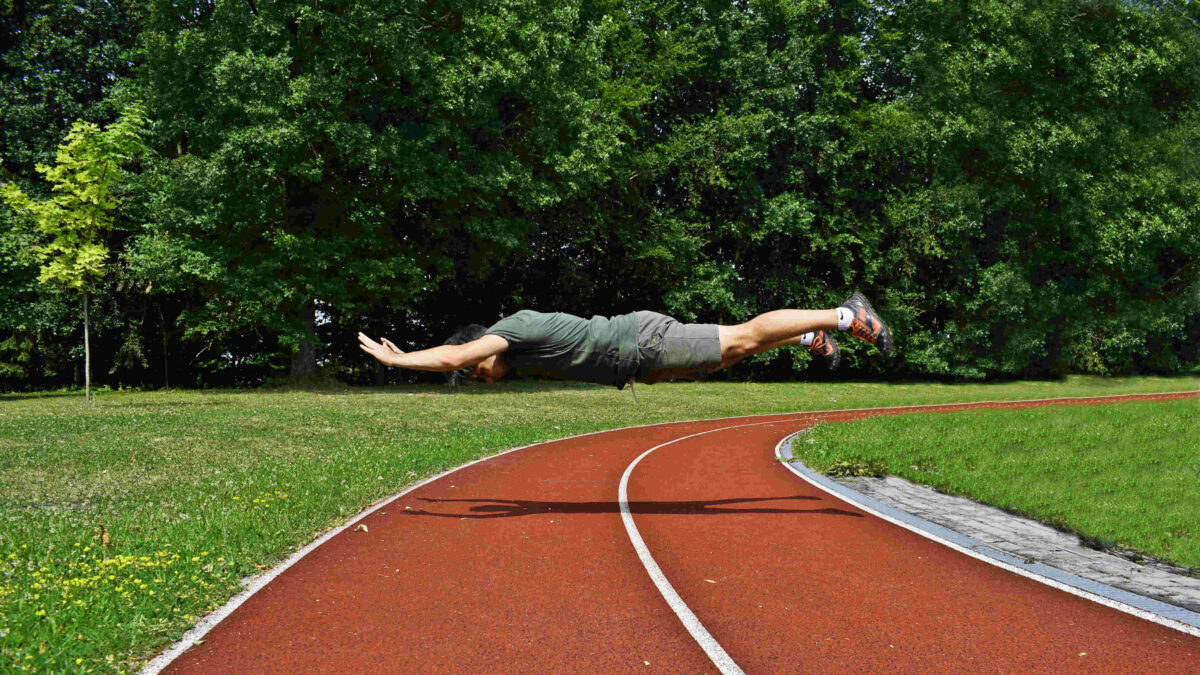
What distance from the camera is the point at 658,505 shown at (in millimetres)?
10523

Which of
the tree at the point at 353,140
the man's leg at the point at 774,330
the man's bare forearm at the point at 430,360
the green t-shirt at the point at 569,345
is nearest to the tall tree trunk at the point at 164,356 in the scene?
the tree at the point at 353,140

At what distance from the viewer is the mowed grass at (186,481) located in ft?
19.2

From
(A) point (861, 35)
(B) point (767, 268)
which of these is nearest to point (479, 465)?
(B) point (767, 268)

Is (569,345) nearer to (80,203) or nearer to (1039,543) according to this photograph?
(1039,543)

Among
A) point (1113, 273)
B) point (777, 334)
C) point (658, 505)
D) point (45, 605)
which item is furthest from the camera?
point (1113, 273)

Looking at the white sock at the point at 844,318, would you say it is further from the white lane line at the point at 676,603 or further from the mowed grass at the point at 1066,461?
the mowed grass at the point at 1066,461

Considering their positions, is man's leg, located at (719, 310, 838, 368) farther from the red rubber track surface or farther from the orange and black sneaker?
the red rubber track surface

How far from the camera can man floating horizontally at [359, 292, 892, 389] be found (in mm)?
8102

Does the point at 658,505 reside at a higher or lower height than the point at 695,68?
lower

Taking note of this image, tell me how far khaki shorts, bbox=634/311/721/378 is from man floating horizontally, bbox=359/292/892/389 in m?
0.01

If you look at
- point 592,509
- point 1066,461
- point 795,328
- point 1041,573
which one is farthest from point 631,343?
point 1066,461

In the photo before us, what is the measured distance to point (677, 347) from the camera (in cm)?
839

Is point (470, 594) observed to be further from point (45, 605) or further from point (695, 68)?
point (695, 68)

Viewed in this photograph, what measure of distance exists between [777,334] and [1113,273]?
33.9 meters
